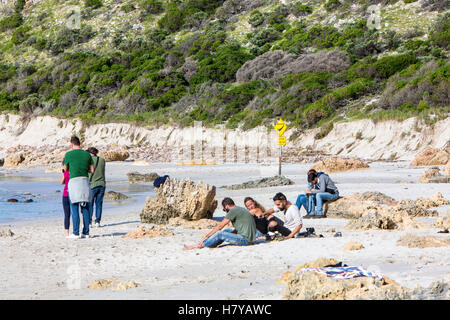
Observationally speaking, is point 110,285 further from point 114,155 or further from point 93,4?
point 93,4

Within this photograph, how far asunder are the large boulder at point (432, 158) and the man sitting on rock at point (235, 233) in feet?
48.4

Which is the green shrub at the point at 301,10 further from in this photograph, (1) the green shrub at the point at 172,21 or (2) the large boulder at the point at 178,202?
(2) the large boulder at the point at 178,202

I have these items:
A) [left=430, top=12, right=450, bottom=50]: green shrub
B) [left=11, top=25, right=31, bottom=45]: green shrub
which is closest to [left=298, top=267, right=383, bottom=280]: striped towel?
[left=430, top=12, right=450, bottom=50]: green shrub

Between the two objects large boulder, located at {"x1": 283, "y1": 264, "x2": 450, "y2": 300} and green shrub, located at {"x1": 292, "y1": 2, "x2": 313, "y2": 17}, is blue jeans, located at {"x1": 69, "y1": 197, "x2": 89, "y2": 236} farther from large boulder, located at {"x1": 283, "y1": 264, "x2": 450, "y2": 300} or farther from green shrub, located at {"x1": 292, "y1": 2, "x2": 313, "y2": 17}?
green shrub, located at {"x1": 292, "y1": 2, "x2": 313, "y2": 17}

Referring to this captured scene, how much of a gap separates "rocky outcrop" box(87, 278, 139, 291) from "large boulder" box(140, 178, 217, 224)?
209 inches

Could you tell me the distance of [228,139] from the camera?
3547 centimetres

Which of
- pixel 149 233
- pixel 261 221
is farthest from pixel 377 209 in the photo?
pixel 149 233

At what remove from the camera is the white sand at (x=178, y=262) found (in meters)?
5.79

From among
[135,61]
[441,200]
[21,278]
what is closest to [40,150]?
[135,61]

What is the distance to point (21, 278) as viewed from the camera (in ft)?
22.8

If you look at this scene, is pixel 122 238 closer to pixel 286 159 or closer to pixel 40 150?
pixel 286 159

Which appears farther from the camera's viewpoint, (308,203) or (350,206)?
(308,203)

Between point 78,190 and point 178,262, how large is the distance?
2.63m

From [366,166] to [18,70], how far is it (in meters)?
47.7
